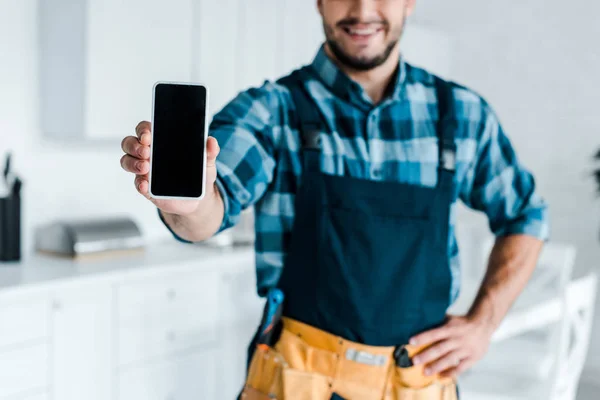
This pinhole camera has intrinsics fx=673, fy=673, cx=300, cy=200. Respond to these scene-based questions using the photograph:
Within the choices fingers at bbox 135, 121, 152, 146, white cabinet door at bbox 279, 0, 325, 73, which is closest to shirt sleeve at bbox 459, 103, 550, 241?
fingers at bbox 135, 121, 152, 146

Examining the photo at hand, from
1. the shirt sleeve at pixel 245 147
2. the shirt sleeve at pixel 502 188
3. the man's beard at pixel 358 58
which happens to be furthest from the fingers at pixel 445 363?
the man's beard at pixel 358 58

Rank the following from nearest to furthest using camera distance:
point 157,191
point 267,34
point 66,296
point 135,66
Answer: point 157,191 < point 66,296 < point 135,66 < point 267,34

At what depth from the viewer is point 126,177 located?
8.91 ft

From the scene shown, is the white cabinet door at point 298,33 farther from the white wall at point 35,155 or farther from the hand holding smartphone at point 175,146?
the hand holding smartphone at point 175,146

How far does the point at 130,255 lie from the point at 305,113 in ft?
4.60

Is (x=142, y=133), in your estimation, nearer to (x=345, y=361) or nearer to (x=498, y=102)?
(x=345, y=361)

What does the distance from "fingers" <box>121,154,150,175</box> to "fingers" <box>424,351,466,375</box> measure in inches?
26.7

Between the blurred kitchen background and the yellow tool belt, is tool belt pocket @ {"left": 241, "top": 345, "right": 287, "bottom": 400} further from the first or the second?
the blurred kitchen background

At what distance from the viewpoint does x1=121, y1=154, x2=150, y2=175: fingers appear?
0.77m

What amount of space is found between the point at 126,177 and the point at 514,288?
1.78 meters

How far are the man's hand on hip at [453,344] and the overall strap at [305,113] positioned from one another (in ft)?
1.28

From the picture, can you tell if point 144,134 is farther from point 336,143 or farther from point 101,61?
point 101,61

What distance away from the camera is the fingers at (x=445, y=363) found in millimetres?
1208

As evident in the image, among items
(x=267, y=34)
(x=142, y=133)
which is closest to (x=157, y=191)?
(x=142, y=133)
